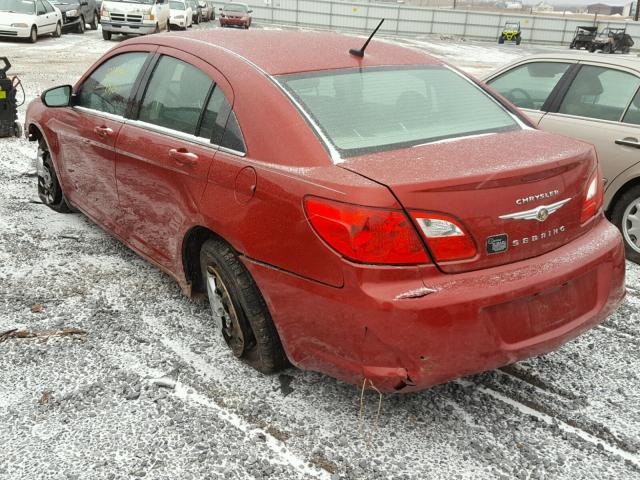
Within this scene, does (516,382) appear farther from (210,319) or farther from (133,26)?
(133,26)

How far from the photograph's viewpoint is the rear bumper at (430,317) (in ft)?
7.55

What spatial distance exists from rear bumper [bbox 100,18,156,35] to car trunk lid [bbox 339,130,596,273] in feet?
69.2

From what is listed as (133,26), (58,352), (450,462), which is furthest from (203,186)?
(133,26)

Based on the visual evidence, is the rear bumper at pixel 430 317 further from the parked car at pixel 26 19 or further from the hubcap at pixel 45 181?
the parked car at pixel 26 19

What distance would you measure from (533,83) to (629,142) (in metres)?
1.10

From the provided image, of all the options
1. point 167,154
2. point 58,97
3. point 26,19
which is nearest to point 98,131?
point 58,97

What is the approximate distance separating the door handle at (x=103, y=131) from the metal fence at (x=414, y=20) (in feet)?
153

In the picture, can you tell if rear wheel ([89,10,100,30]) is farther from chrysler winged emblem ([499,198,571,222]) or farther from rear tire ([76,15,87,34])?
chrysler winged emblem ([499,198,571,222])

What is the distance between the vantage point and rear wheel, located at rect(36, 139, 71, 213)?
5.18 m

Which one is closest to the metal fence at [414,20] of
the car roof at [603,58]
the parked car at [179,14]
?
the parked car at [179,14]

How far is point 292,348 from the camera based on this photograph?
8.89 feet

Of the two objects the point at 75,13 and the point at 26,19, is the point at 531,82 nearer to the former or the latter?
the point at 26,19

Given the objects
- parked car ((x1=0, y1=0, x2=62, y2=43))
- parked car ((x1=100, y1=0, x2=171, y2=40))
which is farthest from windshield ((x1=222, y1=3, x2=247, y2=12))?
parked car ((x1=0, y1=0, x2=62, y2=43))

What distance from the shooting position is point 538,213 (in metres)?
2.49
